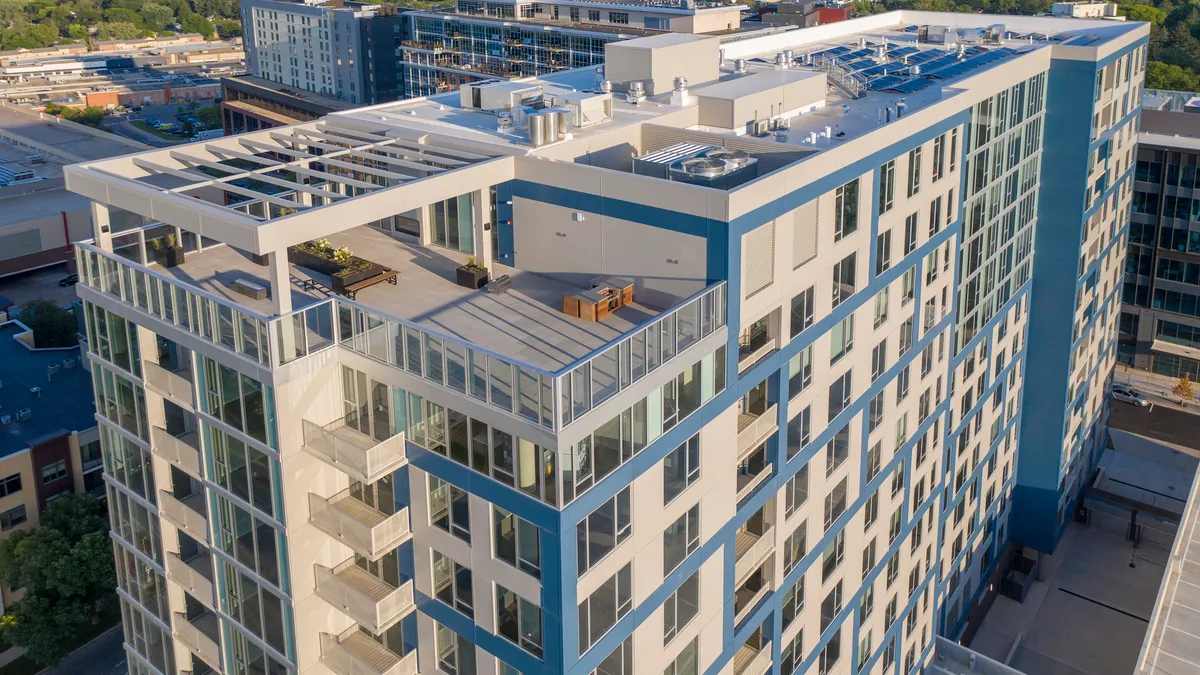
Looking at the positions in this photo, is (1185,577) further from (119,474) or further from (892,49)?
(119,474)

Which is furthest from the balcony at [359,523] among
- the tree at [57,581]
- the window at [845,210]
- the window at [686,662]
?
the tree at [57,581]

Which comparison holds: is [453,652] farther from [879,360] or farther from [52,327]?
[52,327]

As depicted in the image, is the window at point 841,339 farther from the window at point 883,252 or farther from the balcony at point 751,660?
the balcony at point 751,660

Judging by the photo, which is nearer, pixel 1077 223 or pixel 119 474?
pixel 119 474

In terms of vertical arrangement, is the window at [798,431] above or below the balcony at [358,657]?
above

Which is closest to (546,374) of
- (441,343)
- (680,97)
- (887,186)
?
(441,343)

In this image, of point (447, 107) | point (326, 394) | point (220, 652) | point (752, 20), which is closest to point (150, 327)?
point (326, 394)
